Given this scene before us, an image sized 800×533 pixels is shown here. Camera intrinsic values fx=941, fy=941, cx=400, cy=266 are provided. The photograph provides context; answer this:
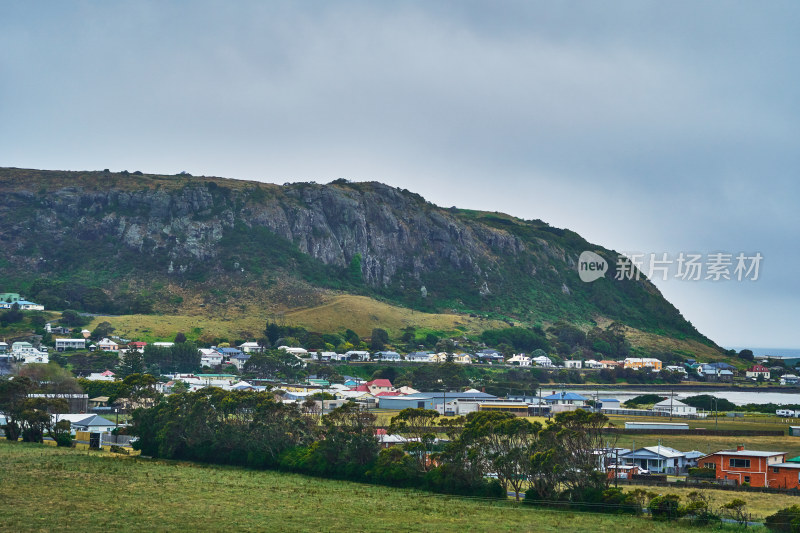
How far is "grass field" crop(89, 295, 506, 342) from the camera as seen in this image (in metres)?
138

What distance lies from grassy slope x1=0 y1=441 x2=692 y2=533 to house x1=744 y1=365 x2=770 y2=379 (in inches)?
4726

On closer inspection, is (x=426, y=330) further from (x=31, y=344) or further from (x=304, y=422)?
(x=304, y=422)

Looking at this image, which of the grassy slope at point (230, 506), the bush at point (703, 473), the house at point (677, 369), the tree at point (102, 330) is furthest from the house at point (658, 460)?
the house at point (677, 369)

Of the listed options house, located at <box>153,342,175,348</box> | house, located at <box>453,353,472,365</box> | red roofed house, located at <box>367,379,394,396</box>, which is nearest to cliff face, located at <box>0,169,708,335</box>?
house, located at <box>153,342,175,348</box>

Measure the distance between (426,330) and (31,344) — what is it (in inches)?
2665

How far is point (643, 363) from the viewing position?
154 metres

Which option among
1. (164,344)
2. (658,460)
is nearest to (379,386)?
(164,344)

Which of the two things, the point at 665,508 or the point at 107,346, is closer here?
the point at 665,508

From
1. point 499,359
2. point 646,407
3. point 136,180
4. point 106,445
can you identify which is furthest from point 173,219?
point 106,445

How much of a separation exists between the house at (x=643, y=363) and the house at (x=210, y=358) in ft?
216

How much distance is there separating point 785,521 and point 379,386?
77.5 metres

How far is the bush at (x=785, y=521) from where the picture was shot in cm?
3572

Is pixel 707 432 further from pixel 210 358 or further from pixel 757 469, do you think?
pixel 210 358

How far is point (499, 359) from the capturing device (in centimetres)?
14488
